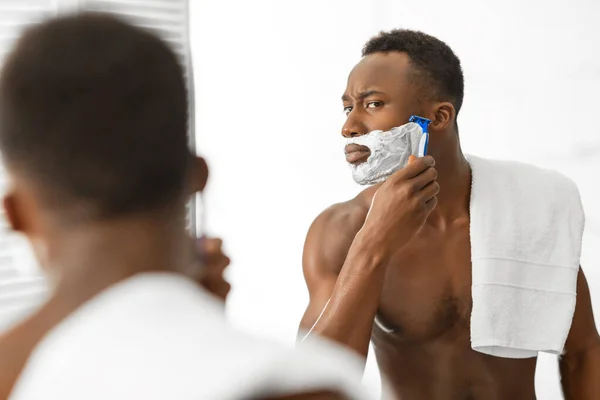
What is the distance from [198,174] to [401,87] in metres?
0.74

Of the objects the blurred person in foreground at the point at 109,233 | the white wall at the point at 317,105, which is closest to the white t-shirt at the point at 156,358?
the blurred person in foreground at the point at 109,233

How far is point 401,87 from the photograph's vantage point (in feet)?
3.98

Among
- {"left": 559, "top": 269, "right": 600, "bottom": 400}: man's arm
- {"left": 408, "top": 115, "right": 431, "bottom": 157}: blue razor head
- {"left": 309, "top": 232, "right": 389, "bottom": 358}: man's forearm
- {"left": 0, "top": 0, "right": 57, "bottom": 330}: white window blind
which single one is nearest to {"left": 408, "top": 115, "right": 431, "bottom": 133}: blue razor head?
{"left": 408, "top": 115, "right": 431, "bottom": 157}: blue razor head

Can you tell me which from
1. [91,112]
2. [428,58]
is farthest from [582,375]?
[91,112]

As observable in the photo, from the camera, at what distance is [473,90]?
62.8 inches

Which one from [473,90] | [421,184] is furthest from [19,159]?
[473,90]

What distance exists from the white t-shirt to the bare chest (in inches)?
31.5

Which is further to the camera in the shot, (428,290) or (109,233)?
(428,290)

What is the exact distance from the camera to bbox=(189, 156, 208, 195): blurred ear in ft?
1.71

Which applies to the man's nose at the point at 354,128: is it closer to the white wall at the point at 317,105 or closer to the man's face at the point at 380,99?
the man's face at the point at 380,99

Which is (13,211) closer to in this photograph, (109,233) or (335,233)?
(109,233)

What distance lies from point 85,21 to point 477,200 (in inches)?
36.4

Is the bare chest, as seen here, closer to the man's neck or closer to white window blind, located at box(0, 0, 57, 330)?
the man's neck

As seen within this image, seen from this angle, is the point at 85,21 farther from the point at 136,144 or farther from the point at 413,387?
the point at 413,387
